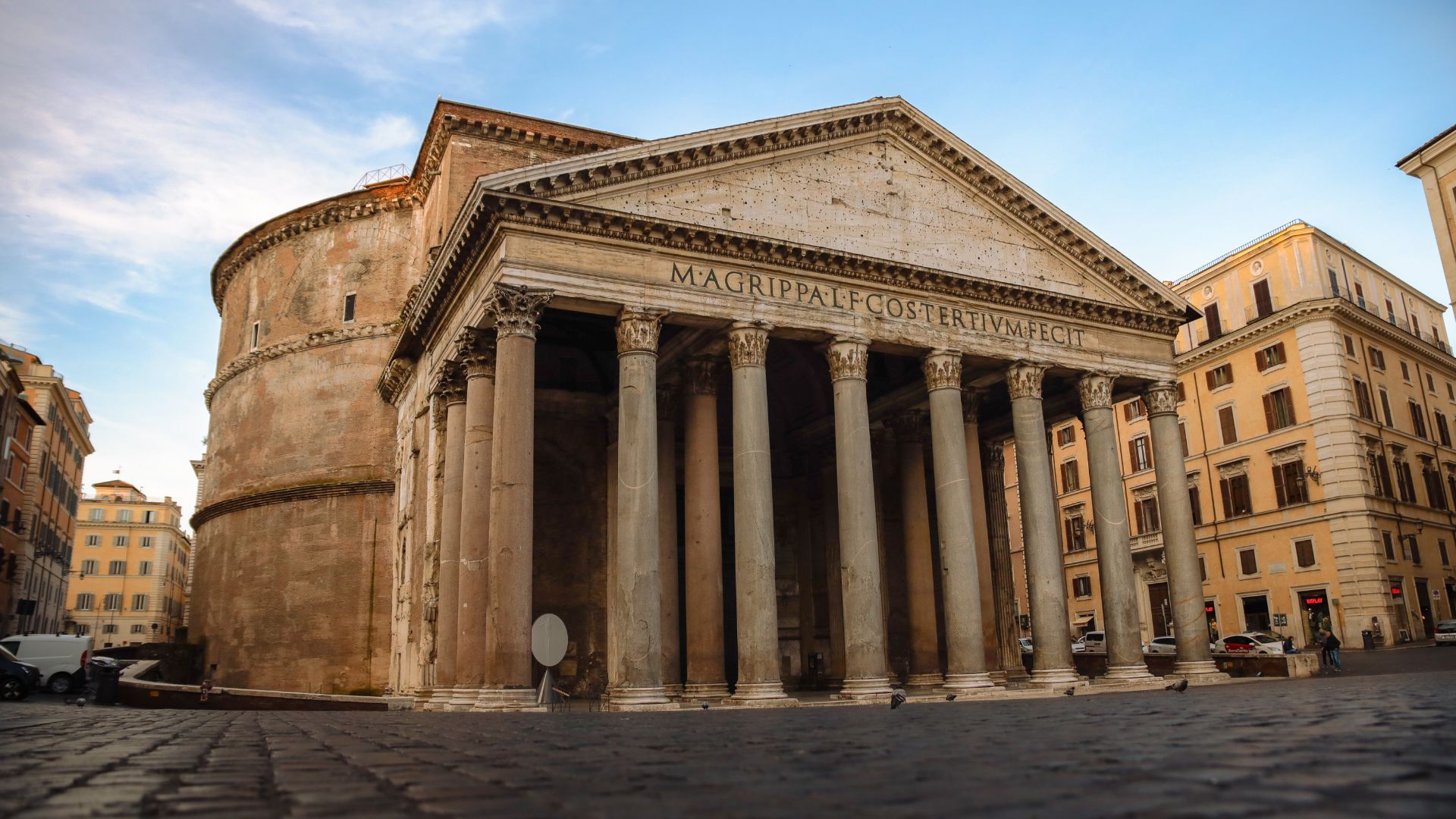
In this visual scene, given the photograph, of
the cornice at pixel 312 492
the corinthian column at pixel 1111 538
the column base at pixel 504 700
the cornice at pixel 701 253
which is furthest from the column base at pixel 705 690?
the cornice at pixel 312 492

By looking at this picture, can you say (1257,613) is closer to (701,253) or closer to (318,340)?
(701,253)

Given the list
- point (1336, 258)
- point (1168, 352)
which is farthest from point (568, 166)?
point (1336, 258)

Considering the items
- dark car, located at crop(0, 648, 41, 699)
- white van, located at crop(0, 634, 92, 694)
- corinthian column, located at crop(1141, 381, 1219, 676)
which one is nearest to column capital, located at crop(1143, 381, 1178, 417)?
corinthian column, located at crop(1141, 381, 1219, 676)

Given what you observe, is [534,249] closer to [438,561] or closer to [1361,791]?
[438,561]

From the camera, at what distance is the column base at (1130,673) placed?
2030cm

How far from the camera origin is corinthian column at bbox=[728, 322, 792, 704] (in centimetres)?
1698

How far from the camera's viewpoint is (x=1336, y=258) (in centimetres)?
3584

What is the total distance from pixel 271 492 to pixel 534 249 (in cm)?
1697

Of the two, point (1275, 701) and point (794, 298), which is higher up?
point (794, 298)

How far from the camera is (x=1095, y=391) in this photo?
73.0ft

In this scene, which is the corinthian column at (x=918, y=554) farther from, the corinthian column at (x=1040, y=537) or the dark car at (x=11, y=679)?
the dark car at (x=11, y=679)

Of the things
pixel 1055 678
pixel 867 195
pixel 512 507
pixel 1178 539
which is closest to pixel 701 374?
pixel 867 195

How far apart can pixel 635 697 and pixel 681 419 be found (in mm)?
9319

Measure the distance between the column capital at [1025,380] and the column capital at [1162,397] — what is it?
11.8 feet
